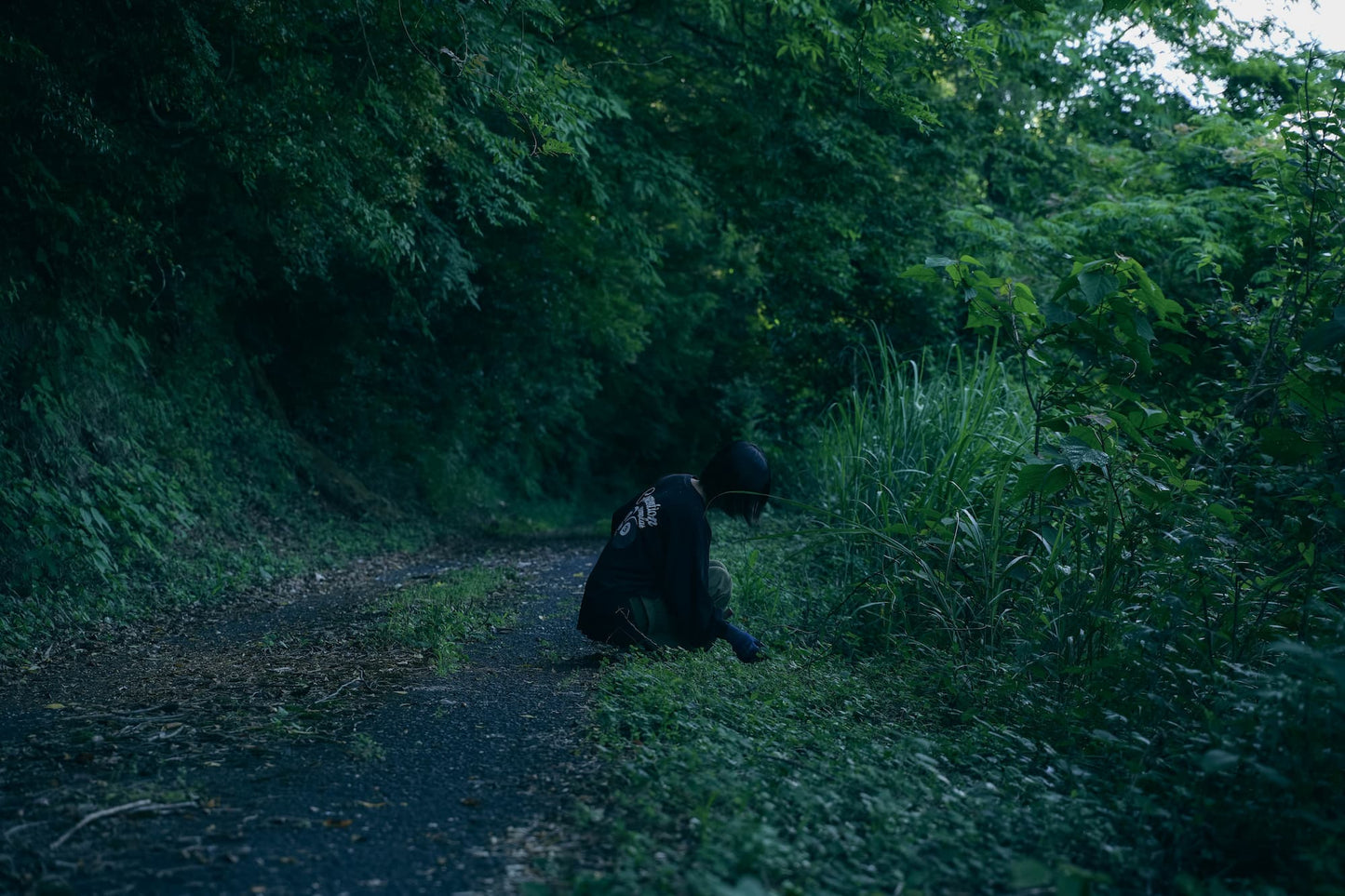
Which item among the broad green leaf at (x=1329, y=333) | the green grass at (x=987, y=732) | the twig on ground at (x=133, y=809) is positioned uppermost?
the broad green leaf at (x=1329, y=333)

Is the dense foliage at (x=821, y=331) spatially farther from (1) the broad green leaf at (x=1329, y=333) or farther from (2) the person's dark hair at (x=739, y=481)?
(2) the person's dark hair at (x=739, y=481)

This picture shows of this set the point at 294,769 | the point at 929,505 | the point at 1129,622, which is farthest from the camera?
the point at 929,505

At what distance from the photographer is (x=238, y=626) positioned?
7.20m

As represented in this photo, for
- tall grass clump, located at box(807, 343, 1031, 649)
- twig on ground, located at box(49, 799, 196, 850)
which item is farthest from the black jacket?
twig on ground, located at box(49, 799, 196, 850)

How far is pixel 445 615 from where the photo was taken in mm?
6695

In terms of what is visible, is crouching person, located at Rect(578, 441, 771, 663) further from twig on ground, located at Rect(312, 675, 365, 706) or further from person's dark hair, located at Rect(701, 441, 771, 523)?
twig on ground, located at Rect(312, 675, 365, 706)

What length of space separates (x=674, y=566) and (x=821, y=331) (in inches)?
412

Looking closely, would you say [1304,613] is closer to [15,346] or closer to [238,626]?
[238,626]

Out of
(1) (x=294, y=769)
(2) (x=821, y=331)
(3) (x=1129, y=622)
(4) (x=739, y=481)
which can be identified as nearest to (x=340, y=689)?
(1) (x=294, y=769)

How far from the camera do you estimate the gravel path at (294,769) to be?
2.79m

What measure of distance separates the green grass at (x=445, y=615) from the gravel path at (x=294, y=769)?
0.18 meters

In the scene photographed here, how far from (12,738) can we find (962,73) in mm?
12469

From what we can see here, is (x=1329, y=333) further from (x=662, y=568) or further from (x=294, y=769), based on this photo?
(x=294, y=769)

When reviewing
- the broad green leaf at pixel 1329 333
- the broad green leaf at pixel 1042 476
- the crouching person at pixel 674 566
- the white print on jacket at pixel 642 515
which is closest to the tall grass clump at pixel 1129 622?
the broad green leaf at pixel 1042 476
